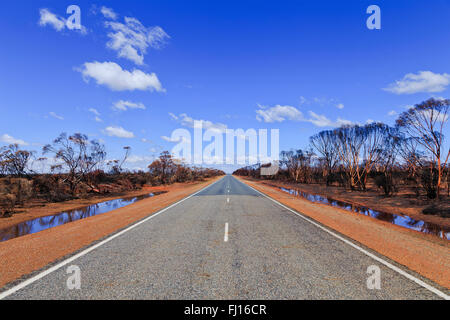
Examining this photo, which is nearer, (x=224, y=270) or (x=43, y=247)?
(x=224, y=270)

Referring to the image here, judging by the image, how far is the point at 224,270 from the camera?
4.16 m

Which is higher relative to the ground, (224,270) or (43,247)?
(224,270)

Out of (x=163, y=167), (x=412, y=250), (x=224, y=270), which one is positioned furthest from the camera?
(x=163, y=167)

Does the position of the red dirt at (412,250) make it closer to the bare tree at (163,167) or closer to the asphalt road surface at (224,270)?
the asphalt road surface at (224,270)
